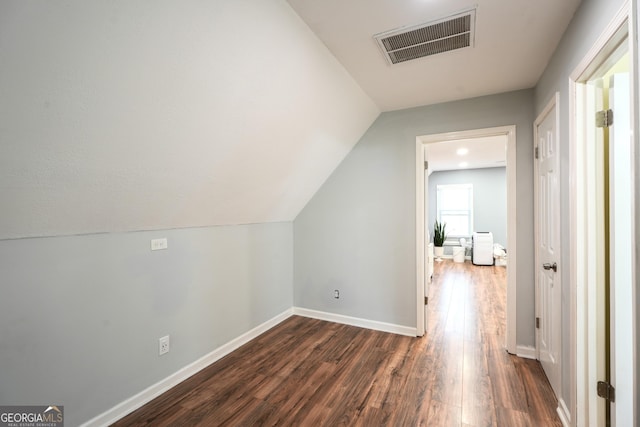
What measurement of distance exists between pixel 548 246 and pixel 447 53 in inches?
63.0

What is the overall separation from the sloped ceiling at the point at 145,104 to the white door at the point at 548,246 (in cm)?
160

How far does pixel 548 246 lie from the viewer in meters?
2.14

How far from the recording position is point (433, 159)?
19.9ft

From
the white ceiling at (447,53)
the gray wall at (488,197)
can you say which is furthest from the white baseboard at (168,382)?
the gray wall at (488,197)

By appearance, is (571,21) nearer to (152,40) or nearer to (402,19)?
(402,19)

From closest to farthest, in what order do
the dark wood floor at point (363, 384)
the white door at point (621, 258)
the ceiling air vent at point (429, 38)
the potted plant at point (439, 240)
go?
the white door at point (621, 258)
the ceiling air vent at point (429, 38)
the dark wood floor at point (363, 384)
the potted plant at point (439, 240)

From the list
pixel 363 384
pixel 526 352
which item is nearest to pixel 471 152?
pixel 526 352

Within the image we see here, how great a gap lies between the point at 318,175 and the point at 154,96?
6.60ft

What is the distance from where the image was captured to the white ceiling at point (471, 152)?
4.60m

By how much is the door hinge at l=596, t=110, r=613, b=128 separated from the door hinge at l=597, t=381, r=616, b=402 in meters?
1.35

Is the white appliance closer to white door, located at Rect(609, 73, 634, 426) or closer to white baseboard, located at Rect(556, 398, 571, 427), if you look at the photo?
white baseboard, located at Rect(556, 398, 571, 427)

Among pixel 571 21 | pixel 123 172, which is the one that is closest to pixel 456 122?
pixel 571 21

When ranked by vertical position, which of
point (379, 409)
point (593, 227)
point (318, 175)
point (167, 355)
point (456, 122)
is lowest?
point (379, 409)

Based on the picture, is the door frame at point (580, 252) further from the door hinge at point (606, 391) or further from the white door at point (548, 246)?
the white door at point (548, 246)
